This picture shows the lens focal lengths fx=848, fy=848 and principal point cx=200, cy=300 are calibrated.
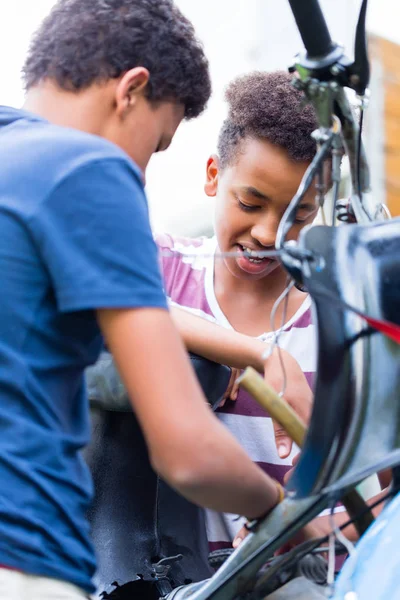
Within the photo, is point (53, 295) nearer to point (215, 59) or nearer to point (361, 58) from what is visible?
point (361, 58)

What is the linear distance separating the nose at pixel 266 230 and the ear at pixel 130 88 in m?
0.60

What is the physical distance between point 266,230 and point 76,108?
0.65 metres

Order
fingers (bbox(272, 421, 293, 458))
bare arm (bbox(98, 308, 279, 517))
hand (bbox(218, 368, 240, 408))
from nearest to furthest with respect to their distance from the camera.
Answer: bare arm (bbox(98, 308, 279, 517)), fingers (bbox(272, 421, 293, 458)), hand (bbox(218, 368, 240, 408))

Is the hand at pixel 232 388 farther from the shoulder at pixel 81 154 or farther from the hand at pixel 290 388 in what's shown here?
the shoulder at pixel 81 154

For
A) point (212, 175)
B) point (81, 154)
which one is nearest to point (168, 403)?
point (81, 154)

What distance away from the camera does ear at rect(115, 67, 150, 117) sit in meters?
1.21

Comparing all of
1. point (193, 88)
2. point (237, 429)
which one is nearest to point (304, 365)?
point (237, 429)

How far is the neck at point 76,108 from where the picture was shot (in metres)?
1.21

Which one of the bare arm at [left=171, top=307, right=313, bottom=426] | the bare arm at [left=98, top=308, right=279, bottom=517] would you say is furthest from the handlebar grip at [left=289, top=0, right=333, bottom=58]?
the bare arm at [left=171, top=307, right=313, bottom=426]

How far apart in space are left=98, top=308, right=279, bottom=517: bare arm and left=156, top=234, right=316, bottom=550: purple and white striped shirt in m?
0.58

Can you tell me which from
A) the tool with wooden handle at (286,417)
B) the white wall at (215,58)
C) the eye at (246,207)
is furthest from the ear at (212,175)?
the white wall at (215,58)

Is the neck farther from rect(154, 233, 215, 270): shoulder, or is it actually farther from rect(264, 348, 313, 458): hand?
rect(154, 233, 215, 270): shoulder

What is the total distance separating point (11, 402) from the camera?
0.98m

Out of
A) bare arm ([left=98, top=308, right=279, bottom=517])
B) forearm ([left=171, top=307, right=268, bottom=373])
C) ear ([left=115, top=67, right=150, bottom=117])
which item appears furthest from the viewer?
forearm ([left=171, top=307, right=268, bottom=373])
